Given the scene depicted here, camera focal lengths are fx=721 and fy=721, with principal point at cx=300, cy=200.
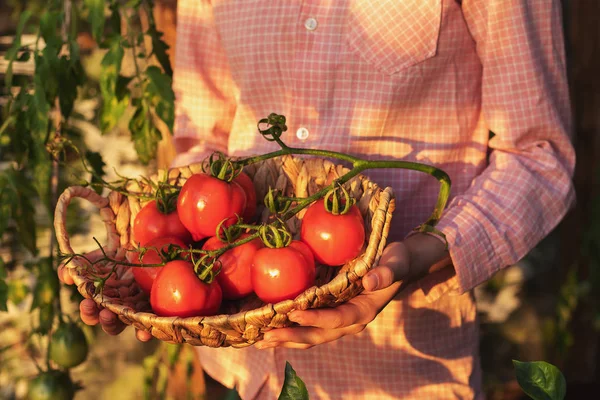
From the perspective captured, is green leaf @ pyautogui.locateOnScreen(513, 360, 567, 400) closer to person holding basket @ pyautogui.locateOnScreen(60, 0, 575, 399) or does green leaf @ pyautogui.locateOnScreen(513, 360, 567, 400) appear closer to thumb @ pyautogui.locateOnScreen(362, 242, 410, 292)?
thumb @ pyautogui.locateOnScreen(362, 242, 410, 292)

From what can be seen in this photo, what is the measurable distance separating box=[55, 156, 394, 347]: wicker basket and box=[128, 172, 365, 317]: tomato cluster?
0.11ft

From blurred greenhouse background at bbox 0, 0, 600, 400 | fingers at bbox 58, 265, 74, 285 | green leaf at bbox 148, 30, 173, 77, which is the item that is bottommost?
blurred greenhouse background at bbox 0, 0, 600, 400

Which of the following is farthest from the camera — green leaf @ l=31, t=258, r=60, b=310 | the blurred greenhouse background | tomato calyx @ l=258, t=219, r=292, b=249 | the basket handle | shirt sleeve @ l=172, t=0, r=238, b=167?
the blurred greenhouse background

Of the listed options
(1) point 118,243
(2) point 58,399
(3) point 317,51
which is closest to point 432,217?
(3) point 317,51

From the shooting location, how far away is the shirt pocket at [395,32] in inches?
45.0

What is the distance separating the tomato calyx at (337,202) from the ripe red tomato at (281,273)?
78 millimetres

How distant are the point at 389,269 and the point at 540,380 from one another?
0.96ft

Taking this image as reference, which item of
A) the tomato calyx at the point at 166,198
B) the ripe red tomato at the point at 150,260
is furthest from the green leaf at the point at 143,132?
the ripe red tomato at the point at 150,260

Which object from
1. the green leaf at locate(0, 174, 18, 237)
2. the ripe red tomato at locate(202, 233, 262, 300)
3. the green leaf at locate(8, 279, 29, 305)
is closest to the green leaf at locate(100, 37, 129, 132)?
the green leaf at locate(0, 174, 18, 237)

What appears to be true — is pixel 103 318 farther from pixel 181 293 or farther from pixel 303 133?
pixel 303 133

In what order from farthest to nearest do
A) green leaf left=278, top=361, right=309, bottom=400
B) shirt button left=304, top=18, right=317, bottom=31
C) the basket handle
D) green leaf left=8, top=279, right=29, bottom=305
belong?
green leaf left=8, top=279, right=29, bottom=305, shirt button left=304, top=18, right=317, bottom=31, the basket handle, green leaf left=278, top=361, right=309, bottom=400

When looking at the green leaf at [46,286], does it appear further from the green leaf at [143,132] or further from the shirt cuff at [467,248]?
the shirt cuff at [467,248]

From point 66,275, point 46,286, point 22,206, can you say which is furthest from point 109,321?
point 46,286

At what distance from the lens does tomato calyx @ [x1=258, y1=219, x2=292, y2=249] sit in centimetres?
98
